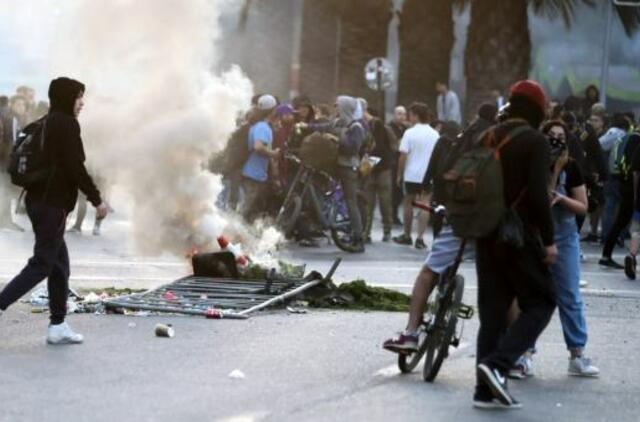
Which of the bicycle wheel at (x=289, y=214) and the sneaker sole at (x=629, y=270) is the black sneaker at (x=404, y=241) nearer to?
the bicycle wheel at (x=289, y=214)

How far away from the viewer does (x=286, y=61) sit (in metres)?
36.2

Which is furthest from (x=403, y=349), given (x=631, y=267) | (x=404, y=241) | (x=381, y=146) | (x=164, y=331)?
(x=381, y=146)

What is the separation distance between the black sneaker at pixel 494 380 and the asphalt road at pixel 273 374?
13 cm

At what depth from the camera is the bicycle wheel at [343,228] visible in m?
19.5

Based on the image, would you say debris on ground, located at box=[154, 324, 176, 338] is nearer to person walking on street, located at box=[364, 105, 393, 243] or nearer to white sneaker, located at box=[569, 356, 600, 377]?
white sneaker, located at box=[569, 356, 600, 377]

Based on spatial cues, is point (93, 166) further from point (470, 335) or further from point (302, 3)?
point (302, 3)

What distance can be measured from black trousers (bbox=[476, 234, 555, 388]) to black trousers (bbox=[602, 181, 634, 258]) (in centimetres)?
990

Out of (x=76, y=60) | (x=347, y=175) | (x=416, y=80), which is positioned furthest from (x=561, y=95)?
(x=76, y=60)

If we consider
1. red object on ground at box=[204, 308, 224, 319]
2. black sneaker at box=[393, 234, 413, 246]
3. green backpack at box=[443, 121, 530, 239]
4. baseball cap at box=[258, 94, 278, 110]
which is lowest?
red object on ground at box=[204, 308, 224, 319]

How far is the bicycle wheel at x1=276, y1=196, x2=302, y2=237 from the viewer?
19.6m

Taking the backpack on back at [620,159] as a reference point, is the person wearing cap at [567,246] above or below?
below

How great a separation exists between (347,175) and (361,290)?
6616 millimetres

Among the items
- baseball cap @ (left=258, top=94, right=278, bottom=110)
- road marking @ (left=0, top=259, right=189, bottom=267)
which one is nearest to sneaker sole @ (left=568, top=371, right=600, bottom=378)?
road marking @ (left=0, top=259, right=189, bottom=267)

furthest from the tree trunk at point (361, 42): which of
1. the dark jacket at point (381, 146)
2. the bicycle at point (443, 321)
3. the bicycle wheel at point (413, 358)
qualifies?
the bicycle at point (443, 321)
